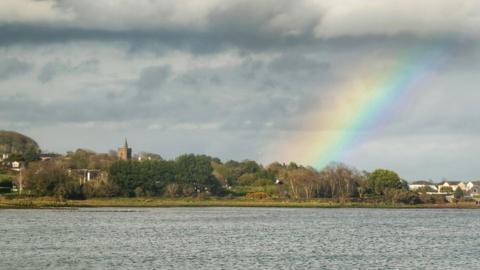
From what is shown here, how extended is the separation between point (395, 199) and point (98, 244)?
130958mm

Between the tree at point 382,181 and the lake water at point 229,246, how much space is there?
86.2 m

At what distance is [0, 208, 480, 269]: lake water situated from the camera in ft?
177

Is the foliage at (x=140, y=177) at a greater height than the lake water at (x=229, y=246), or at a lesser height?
greater

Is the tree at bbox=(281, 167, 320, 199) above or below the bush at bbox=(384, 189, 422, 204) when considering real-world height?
above

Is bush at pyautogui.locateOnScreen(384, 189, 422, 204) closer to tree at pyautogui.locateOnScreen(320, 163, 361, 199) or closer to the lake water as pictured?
tree at pyautogui.locateOnScreen(320, 163, 361, 199)

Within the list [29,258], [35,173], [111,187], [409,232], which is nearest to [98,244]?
[29,258]

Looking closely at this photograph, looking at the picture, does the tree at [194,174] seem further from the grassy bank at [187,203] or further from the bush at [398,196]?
the bush at [398,196]

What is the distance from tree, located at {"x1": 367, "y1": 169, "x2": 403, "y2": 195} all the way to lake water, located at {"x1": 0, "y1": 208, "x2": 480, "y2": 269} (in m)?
86.2

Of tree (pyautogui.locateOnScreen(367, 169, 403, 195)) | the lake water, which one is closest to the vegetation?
tree (pyautogui.locateOnScreen(367, 169, 403, 195))

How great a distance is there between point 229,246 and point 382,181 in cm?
12432

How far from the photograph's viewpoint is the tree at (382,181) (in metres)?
186

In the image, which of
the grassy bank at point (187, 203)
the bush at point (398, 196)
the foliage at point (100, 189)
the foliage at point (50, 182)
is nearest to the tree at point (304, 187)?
the grassy bank at point (187, 203)

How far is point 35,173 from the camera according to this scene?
159 m

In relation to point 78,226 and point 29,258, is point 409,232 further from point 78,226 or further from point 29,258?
point 29,258
